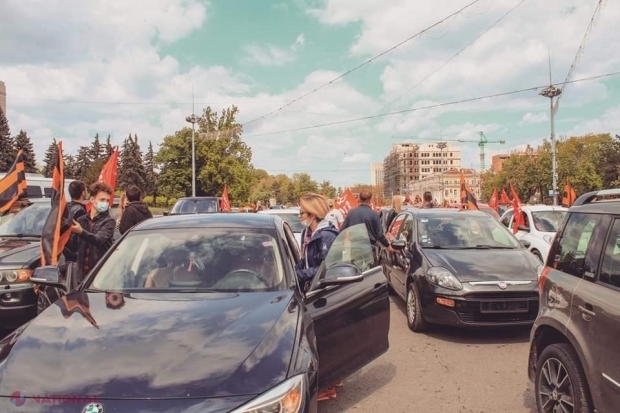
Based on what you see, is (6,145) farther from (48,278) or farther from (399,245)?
(48,278)

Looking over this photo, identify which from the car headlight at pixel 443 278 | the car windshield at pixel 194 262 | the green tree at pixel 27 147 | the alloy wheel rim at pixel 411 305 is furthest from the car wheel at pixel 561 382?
the green tree at pixel 27 147

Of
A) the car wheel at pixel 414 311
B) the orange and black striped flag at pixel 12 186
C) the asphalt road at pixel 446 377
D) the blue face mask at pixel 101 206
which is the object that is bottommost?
the asphalt road at pixel 446 377

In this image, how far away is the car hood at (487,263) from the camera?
614 cm

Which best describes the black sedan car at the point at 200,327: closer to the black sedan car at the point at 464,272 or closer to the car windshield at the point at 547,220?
the black sedan car at the point at 464,272

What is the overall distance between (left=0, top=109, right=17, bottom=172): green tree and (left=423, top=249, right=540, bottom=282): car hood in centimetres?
6396

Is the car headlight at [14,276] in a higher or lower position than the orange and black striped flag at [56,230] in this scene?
lower

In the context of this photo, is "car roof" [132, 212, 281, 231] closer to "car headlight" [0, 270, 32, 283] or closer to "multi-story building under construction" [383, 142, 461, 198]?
"car headlight" [0, 270, 32, 283]

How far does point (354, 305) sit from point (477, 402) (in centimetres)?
145

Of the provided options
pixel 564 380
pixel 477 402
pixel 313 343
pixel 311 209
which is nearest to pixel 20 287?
pixel 311 209

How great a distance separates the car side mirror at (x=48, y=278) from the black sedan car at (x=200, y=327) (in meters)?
0.01

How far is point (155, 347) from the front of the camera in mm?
2525

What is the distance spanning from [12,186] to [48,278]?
241 inches

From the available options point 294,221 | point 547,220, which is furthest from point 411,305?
point 547,220

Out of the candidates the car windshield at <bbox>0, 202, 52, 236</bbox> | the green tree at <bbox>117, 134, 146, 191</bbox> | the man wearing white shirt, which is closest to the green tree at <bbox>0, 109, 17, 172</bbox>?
the green tree at <bbox>117, 134, 146, 191</bbox>
